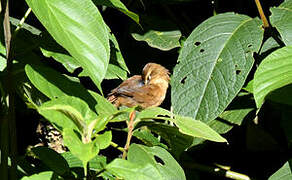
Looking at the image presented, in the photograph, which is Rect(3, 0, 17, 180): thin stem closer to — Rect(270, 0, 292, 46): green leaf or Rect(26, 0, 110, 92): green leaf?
Rect(26, 0, 110, 92): green leaf

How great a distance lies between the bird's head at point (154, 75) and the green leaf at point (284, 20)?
1.83 ft

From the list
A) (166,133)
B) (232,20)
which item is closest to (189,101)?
(232,20)

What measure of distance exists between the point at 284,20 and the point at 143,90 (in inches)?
26.2

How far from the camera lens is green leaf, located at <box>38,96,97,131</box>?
43.6 inches

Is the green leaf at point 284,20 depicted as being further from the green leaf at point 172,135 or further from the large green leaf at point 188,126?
the large green leaf at point 188,126

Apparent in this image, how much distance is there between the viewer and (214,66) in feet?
7.04

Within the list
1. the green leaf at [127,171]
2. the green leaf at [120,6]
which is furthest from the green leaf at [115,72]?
the green leaf at [127,171]

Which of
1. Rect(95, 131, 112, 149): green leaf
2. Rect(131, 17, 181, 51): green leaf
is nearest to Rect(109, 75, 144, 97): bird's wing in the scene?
Rect(131, 17, 181, 51): green leaf

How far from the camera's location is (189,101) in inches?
80.9

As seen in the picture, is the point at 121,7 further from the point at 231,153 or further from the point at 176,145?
the point at 231,153

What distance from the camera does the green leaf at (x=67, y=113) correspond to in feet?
3.63

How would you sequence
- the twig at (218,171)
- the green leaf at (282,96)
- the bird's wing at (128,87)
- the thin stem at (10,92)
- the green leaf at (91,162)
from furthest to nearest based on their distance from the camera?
the twig at (218,171)
the bird's wing at (128,87)
the green leaf at (282,96)
the green leaf at (91,162)
the thin stem at (10,92)

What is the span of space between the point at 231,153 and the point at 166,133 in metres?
1.53

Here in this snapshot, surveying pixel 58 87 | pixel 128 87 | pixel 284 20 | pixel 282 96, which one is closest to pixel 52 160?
pixel 58 87
